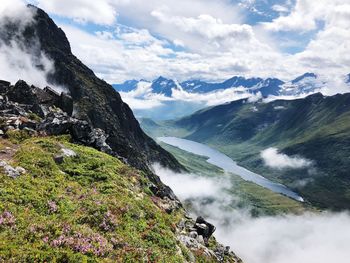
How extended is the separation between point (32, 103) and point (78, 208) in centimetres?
4981

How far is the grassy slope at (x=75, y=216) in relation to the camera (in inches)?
1002

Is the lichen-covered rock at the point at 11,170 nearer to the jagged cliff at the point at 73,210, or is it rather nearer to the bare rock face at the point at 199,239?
the jagged cliff at the point at 73,210

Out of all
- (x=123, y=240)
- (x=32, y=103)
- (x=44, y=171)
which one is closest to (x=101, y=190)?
(x=44, y=171)

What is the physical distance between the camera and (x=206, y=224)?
192 ft

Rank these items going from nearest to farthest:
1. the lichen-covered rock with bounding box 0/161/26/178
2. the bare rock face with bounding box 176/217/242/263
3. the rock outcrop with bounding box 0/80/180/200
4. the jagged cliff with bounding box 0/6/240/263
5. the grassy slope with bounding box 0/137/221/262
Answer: the grassy slope with bounding box 0/137/221/262 → the jagged cliff with bounding box 0/6/240/263 → the lichen-covered rock with bounding box 0/161/26/178 → the bare rock face with bounding box 176/217/242/263 → the rock outcrop with bounding box 0/80/180/200

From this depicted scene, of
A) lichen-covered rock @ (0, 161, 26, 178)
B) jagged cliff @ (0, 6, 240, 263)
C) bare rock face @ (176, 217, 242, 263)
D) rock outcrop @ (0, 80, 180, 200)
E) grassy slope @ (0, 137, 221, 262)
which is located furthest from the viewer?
rock outcrop @ (0, 80, 180, 200)

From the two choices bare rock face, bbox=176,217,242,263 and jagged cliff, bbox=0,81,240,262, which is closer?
jagged cliff, bbox=0,81,240,262

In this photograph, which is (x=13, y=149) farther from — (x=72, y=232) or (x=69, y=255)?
(x=69, y=255)

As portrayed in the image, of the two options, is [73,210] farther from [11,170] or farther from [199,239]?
[199,239]

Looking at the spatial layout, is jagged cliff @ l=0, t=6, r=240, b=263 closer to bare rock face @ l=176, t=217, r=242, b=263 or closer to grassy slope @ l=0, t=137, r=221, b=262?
grassy slope @ l=0, t=137, r=221, b=262

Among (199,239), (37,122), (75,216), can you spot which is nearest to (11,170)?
(75,216)

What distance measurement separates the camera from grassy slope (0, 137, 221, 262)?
25445 millimetres

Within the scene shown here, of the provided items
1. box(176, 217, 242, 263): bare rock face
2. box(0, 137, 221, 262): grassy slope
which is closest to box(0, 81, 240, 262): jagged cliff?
box(0, 137, 221, 262): grassy slope

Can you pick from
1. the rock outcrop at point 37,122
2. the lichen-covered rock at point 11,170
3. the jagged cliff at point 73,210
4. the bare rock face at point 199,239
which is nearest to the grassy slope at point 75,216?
the jagged cliff at point 73,210
